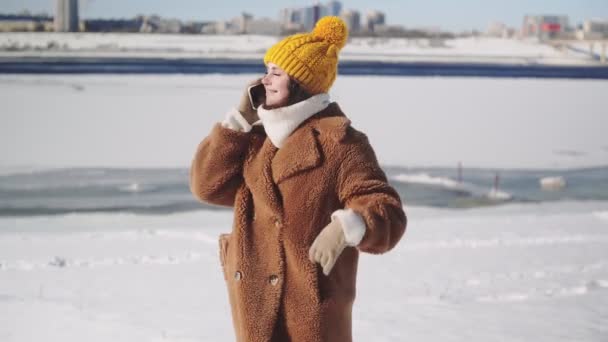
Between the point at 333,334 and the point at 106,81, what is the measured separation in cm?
1683

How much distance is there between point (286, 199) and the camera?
6.63ft

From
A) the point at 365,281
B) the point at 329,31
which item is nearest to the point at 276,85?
the point at 329,31

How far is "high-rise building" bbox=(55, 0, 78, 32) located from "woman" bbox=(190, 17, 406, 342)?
23.0 meters

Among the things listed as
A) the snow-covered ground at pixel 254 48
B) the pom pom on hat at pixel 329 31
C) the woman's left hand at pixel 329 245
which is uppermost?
the pom pom on hat at pixel 329 31

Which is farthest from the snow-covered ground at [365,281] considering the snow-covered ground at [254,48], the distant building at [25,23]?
the snow-covered ground at [254,48]

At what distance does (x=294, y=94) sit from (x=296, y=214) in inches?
11.3

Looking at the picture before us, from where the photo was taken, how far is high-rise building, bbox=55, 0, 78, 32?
2428cm

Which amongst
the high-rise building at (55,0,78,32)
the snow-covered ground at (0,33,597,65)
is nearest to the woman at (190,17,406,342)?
the high-rise building at (55,0,78,32)

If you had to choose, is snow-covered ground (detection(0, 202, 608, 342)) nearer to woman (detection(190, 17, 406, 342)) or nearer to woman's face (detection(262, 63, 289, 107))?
woman (detection(190, 17, 406, 342))

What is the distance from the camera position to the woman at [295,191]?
2006mm

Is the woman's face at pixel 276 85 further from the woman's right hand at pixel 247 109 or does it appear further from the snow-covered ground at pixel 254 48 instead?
the snow-covered ground at pixel 254 48

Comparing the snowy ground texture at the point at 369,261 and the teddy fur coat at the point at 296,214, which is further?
the snowy ground texture at the point at 369,261

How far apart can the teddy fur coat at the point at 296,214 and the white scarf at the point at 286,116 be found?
0.07 feet

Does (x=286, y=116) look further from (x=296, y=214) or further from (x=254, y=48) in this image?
(x=254, y=48)
